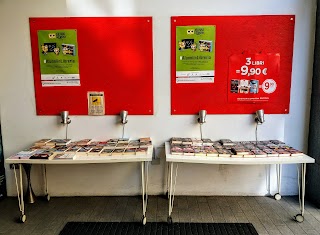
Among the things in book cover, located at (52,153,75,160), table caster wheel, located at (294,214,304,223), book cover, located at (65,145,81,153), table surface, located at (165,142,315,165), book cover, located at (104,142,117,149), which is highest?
book cover, located at (104,142,117,149)

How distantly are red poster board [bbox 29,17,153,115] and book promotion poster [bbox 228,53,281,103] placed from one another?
0.95 m

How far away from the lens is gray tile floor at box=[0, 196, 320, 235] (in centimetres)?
263

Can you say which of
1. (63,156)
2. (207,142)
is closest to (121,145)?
(63,156)

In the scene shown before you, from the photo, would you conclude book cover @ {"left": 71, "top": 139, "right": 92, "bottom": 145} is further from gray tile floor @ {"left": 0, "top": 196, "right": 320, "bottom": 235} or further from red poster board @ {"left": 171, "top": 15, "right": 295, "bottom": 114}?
red poster board @ {"left": 171, "top": 15, "right": 295, "bottom": 114}

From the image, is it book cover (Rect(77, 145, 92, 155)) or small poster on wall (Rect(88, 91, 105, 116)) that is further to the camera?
small poster on wall (Rect(88, 91, 105, 116))

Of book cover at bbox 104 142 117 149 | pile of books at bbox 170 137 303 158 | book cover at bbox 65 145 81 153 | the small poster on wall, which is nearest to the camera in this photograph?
pile of books at bbox 170 137 303 158

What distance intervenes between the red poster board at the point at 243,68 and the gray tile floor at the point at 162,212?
106 cm

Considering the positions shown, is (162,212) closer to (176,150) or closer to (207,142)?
(176,150)

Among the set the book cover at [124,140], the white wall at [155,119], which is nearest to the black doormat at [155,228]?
the white wall at [155,119]

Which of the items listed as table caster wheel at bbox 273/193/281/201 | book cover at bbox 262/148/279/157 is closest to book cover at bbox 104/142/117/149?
book cover at bbox 262/148/279/157

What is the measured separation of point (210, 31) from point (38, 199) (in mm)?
2838

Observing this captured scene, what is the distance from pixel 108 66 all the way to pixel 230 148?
1635 millimetres

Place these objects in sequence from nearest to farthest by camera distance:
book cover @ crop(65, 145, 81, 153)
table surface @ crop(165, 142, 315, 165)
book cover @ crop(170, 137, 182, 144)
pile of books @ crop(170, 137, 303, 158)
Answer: table surface @ crop(165, 142, 315, 165) → pile of books @ crop(170, 137, 303, 158) → book cover @ crop(65, 145, 81, 153) → book cover @ crop(170, 137, 182, 144)

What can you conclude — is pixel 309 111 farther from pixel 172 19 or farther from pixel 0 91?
pixel 0 91
